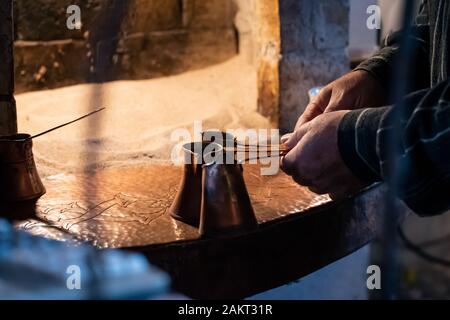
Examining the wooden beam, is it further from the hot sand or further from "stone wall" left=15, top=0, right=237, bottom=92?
"stone wall" left=15, top=0, right=237, bottom=92

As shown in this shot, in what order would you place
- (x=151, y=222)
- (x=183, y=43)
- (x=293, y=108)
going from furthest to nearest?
(x=183, y=43)
(x=293, y=108)
(x=151, y=222)

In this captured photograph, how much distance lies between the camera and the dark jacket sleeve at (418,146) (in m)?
1.12

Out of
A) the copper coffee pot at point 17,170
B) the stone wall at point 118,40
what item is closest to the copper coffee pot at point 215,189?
the copper coffee pot at point 17,170

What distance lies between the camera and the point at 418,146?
113cm

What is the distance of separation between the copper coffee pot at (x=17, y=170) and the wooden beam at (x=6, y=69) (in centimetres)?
33

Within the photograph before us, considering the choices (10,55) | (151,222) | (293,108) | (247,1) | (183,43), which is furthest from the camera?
(183,43)

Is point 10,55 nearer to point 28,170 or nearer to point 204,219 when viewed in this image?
point 28,170

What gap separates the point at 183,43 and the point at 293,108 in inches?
58.4

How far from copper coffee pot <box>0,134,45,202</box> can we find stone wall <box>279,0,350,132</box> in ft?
5.65

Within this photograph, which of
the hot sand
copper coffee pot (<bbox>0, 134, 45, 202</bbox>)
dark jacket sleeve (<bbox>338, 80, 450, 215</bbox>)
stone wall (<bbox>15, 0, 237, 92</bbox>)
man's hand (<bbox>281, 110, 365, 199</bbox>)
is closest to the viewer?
dark jacket sleeve (<bbox>338, 80, 450, 215</bbox>)

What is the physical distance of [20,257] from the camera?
1.27 m

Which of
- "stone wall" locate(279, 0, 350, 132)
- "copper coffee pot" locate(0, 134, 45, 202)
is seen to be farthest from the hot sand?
"copper coffee pot" locate(0, 134, 45, 202)

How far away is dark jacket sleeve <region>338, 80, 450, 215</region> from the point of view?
1115 millimetres
